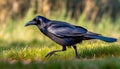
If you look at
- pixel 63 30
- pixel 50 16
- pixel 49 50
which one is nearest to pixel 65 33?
pixel 63 30

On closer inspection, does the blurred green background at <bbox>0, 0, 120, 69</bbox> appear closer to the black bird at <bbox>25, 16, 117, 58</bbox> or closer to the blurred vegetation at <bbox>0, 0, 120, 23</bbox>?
the blurred vegetation at <bbox>0, 0, 120, 23</bbox>

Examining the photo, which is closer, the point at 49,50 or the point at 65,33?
the point at 65,33

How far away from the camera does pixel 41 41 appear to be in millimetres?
14789

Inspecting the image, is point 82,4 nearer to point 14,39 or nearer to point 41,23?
point 14,39

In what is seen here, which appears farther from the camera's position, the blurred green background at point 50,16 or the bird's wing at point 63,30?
the blurred green background at point 50,16

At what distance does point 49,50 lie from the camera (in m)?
9.92

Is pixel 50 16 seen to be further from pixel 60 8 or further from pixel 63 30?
pixel 63 30

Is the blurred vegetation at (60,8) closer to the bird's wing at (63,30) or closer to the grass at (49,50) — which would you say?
the grass at (49,50)

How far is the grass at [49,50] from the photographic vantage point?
6.50 metres

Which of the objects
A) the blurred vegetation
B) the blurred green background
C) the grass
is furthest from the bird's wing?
the blurred vegetation

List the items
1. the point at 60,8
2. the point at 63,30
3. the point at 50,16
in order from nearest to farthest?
the point at 63,30 < the point at 50,16 < the point at 60,8

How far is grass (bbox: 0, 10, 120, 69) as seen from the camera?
650 cm

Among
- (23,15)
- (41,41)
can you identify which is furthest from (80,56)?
(23,15)

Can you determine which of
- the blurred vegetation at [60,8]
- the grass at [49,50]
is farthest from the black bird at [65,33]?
the blurred vegetation at [60,8]
